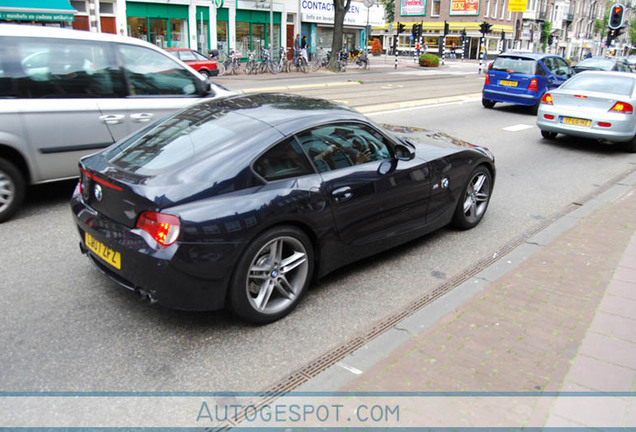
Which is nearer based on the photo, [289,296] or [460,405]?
[460,405]

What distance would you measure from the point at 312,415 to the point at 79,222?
2.22m

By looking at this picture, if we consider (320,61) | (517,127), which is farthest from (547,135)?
(320,61)

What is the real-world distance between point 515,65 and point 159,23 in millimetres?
22567

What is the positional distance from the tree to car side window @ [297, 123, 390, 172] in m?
29.2

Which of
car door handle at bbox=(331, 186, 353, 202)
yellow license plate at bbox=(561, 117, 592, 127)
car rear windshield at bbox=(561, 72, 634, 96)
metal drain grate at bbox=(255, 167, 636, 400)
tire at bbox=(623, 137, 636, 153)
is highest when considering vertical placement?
car rear windshield at bbox=(561, 72, 634, 96)

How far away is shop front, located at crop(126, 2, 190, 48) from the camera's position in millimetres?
29562

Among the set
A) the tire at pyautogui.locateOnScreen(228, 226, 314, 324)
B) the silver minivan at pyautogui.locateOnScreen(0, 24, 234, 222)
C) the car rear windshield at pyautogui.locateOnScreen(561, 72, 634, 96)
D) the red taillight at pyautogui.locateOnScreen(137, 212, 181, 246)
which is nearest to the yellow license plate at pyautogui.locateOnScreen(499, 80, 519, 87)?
the car rear windshield at pyautogui.locateOnScreen(561, 72, 634, 96)

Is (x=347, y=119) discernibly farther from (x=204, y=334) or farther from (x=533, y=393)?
(x=533, y=393)

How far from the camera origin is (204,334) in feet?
11.8

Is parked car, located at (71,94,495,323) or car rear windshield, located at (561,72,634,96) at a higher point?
car rear windshield, located at (561,72,634,96)

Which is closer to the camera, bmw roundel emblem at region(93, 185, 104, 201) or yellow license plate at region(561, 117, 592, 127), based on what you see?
bmw roundel emblem at region(93, 185, 104, 201)

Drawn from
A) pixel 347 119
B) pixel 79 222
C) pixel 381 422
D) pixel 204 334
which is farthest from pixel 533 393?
pixel 79 222

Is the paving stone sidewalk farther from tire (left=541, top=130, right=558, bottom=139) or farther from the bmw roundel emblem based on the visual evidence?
tire (left=541, top=130, right=558, bottom=139)

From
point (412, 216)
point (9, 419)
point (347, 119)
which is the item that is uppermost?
point (347, 119)
